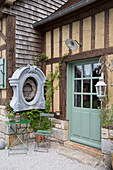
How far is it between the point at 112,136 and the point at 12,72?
9.28 ft

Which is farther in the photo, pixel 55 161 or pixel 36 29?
pixel 36 29

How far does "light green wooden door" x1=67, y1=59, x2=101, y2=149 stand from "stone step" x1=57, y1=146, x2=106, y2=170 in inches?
11.9

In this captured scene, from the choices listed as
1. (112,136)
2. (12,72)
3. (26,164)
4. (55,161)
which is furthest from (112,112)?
(12,72)

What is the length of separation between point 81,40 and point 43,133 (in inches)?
94.4

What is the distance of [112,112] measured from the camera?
10.5ft

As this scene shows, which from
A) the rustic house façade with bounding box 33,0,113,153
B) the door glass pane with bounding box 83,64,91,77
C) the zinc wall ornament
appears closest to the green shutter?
the zinc wall ornament

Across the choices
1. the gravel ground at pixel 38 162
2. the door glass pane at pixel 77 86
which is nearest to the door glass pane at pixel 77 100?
the door glass pane at pixel 77 86

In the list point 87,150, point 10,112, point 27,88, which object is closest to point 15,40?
point 27,88

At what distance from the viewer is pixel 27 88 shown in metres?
4.93

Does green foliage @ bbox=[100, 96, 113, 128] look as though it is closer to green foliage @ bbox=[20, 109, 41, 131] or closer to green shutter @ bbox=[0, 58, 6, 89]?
green foliage @ bbox=[20, 109, 41, 131]

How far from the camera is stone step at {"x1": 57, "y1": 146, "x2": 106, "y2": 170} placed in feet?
11.7

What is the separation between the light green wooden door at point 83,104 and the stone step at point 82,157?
0.30m

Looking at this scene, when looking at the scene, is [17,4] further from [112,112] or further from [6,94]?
[112,112]

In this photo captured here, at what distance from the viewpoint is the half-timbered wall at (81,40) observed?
3.73 metres
